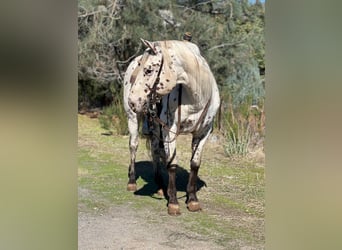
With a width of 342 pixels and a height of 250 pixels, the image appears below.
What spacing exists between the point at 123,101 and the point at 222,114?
37cm

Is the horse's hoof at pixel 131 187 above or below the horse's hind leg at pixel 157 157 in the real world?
below

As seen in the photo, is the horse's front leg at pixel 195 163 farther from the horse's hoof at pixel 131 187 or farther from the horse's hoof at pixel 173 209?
the horse's hoof at pixel 131 187

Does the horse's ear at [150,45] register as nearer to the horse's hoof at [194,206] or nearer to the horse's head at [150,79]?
the horse's head at [150,79]

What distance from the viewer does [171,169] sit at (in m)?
1.47

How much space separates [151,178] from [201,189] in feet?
0.65

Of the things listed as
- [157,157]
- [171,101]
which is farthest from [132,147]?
[171,101]

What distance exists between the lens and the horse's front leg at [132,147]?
1.50 metres

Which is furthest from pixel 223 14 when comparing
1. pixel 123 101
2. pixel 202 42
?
pixel 123 101

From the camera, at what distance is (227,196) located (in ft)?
4.75

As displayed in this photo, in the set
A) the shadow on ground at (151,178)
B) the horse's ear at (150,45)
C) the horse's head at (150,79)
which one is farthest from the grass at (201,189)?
the horse's ear at (150,45)

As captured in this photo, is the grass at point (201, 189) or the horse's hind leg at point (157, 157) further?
the horse's hind leg at point (157, 157)

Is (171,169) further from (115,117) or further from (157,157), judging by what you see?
(115,117)

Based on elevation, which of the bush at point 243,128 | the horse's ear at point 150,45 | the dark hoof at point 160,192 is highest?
the horse's ear at point 150,45

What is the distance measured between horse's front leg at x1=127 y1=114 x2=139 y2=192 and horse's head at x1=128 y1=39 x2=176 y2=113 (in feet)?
0.59
